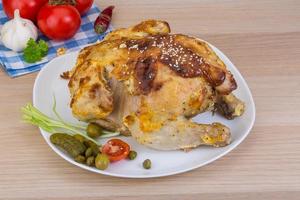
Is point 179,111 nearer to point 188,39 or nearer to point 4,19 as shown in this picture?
point 188,39

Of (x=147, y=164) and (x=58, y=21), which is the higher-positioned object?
(x=58, y=21)

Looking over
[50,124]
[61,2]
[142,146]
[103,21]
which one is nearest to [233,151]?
[142,146]

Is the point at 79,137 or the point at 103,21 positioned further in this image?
the point at 103,21

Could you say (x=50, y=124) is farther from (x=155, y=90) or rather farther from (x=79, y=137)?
(x=155, y=90)

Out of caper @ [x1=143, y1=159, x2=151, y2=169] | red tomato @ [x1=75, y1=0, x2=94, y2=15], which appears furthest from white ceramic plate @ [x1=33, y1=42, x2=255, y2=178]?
red tomato @ [x1=75, y1=0, x2=94, y2=15]

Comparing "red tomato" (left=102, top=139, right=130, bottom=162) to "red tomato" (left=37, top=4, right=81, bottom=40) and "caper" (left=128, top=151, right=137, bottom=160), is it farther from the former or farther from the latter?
"red tomato" (left=37, top=4, right=81, bottom=40)

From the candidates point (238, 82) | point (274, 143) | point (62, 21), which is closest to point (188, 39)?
point (238, 82)

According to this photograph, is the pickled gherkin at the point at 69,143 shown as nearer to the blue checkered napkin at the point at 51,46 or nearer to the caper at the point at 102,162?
the caper at the point at 102,162
